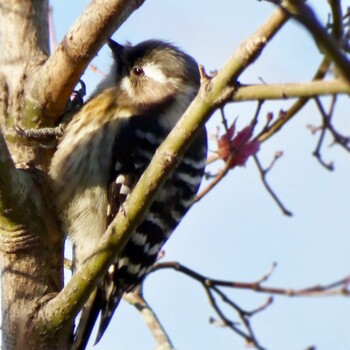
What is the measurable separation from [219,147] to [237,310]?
0.82 meters

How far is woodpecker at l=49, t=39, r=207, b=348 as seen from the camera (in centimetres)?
412

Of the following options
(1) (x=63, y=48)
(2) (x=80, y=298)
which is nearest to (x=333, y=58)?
(2) (x=80, y=298)

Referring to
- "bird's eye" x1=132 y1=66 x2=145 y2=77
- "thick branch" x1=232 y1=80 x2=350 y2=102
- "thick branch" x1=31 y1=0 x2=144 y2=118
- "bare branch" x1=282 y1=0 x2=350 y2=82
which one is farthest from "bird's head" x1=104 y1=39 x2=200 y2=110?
"bare branch" x1=282 y1=0 x2=350 y2=82

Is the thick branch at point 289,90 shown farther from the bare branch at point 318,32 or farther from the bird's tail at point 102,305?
the bird's tail at point 102,305

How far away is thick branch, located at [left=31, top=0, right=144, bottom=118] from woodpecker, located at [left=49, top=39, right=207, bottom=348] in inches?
13.9

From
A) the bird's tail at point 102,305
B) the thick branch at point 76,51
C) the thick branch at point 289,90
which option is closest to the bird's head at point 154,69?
the thick branch at point 76,51

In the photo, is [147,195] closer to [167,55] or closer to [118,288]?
[118,288]

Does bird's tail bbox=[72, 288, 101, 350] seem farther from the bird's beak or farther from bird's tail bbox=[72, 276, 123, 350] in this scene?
the bird's beak

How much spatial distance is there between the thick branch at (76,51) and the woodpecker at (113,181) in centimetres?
35

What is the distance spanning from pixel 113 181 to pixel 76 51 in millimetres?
766

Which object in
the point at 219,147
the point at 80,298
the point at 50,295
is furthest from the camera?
the point at 219,147

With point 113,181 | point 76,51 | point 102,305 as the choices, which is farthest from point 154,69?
point 102,305

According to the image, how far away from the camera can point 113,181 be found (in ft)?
13.5

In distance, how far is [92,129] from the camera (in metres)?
4.27
